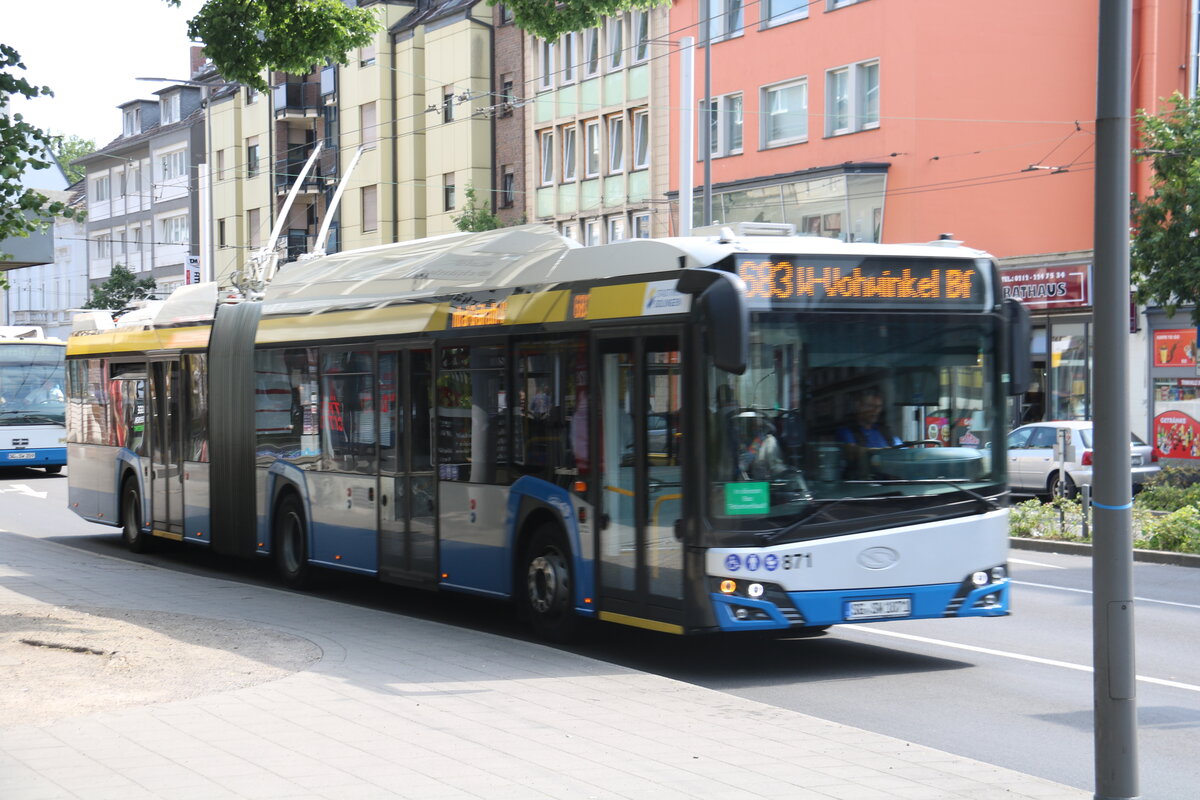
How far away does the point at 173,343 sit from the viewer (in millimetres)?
18547

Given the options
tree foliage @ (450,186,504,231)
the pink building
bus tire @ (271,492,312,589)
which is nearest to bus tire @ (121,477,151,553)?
bus tire @ (271,492,312,589)

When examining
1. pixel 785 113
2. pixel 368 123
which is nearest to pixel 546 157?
pixel 368 123

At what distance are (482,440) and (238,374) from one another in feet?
17.6

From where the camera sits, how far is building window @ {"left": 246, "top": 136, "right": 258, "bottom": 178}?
68312 millimetres

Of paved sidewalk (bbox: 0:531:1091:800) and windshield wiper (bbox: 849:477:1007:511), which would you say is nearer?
paved sidewalk (bbox: 0:531:1091:800)

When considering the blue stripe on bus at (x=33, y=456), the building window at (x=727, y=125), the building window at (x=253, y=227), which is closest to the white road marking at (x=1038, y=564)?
the building window at (x=727, y=125)

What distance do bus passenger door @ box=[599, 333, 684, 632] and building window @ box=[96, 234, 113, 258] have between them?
74.0 metres

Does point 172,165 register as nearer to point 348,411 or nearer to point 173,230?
point 173,230

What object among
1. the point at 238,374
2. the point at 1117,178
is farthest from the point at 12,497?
the point at 1117,178

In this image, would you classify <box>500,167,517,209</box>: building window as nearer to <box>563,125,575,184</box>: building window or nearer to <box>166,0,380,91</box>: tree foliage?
<box>563,125,575,184</box>: building window

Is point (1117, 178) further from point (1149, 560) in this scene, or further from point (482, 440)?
point (1149, 560)

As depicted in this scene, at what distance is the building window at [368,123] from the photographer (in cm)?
5947

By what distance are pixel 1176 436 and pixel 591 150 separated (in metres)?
22.0

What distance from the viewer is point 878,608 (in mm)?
10219
